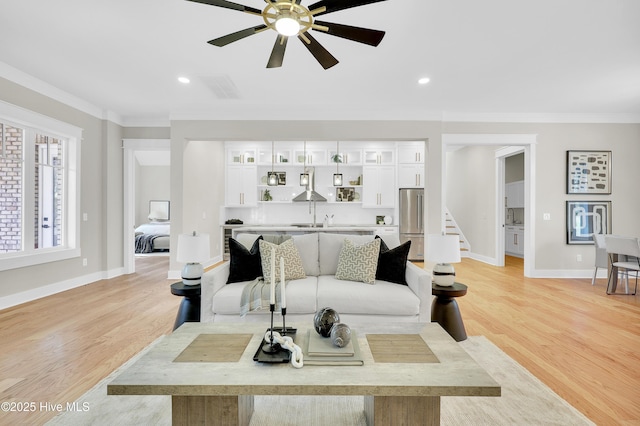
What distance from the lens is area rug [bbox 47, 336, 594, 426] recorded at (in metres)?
1.81

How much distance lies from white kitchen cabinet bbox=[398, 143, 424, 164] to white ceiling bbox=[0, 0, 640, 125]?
2154mm

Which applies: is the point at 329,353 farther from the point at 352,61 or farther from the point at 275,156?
the point at 275,156

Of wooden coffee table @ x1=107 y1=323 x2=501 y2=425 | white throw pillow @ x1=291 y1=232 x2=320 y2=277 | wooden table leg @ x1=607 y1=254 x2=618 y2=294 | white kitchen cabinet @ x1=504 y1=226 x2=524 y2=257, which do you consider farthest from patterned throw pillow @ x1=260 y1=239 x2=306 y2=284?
white kitchen cabinet @ x1=504 y1=226 x2=524 y2=257

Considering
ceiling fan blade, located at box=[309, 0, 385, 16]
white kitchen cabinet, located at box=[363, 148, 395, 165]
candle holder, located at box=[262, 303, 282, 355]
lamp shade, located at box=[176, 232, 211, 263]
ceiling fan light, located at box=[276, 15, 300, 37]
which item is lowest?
candle holder, located at box=[262, 303, 282, 355]

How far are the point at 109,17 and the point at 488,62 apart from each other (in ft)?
12.8

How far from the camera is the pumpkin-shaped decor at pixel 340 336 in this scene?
1612mm

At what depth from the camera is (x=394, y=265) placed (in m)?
3.10

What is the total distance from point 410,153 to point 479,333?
5.34 m

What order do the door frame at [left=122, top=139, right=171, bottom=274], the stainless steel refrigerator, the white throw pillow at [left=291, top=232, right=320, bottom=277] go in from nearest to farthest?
1. the white throw pillow at [left=291, top=232, right=320, bottom=277]
2. the door frame at [left=122, top=139, right=171, bottom=274]
3. the stainless steel refrigerator

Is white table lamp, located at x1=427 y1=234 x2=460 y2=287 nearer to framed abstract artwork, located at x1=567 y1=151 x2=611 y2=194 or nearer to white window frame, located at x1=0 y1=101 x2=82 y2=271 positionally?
framed abstract artwork, located at x1=567 y1=151 x2=611 y2=194

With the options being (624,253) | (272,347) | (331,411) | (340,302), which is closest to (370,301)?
(340,302)

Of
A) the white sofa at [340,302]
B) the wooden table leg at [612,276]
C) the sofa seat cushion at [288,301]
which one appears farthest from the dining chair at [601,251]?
the sofa seat cushion at [288,301]

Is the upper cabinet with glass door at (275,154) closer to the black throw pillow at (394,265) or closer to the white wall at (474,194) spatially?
the white wall at (474,194)

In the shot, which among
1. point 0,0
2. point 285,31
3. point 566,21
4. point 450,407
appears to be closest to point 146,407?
point 450,407
